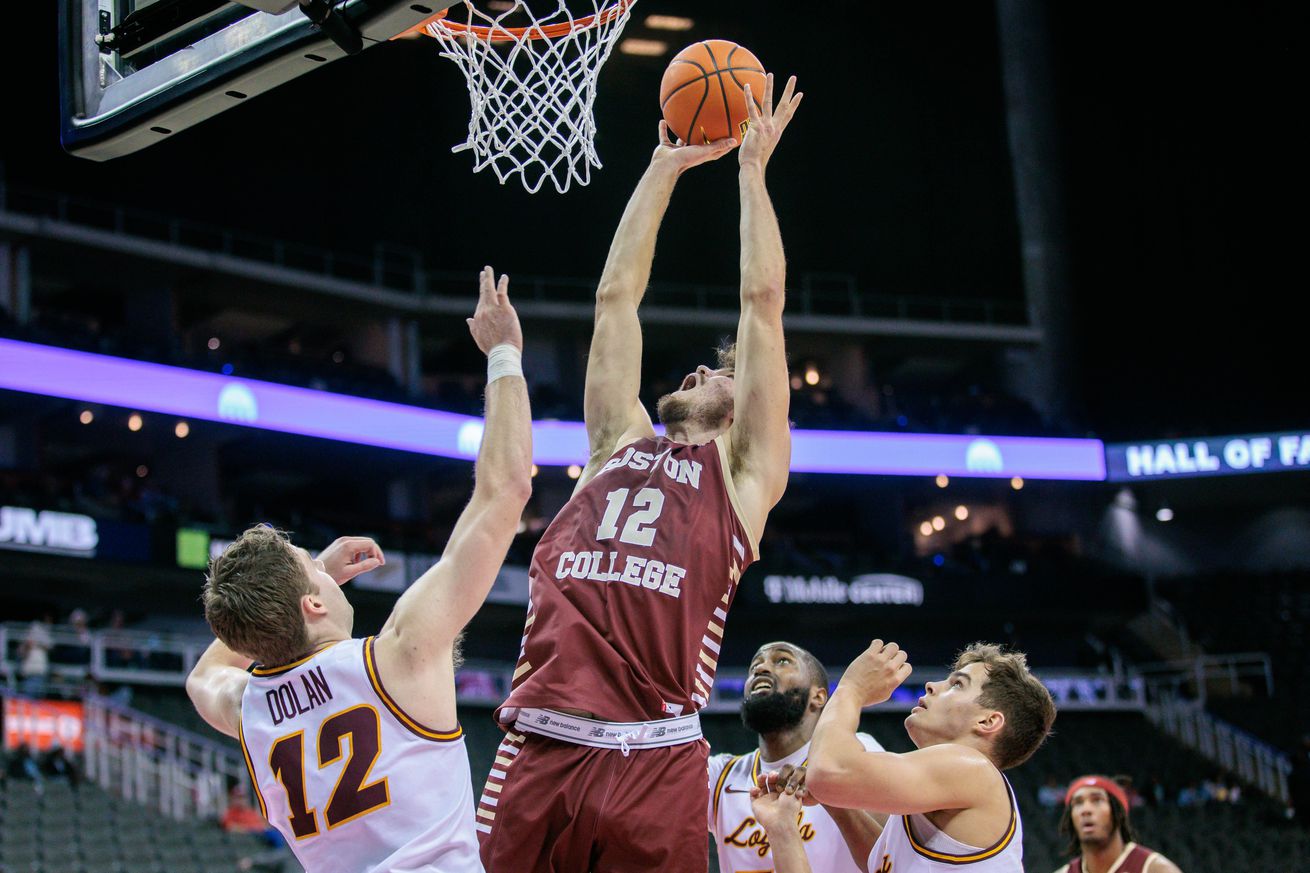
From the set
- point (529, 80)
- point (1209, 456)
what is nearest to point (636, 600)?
point (529, 80)

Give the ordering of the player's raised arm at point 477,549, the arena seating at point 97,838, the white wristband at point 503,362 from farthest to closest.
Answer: the arena seating at point 97,838 < the white wristband at point 503,362 < the player's raised arm at point 477,549

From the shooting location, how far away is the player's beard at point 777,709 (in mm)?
4590

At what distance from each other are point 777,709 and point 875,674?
41.6 inches

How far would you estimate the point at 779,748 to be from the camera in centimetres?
463

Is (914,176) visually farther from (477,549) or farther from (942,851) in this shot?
(477,549)

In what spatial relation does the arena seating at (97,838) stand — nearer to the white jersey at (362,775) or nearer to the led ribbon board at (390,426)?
the led ribbon board at (390,426)

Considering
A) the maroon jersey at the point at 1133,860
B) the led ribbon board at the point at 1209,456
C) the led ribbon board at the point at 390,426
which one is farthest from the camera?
the led ribbon board at the point at 1209,456

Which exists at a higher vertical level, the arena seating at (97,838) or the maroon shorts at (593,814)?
the maroon shorts at (593,814)

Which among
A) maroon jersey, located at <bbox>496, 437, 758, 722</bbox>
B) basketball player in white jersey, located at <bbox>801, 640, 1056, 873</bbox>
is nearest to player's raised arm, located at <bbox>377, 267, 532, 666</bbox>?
maroon jersey, located at <bbox>496, 437, 758, 722</bbox>

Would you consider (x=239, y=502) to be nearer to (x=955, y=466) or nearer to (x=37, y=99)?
(x=37, y=99)

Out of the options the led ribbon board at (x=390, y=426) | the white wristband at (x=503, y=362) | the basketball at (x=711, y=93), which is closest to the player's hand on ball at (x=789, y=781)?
the white wristband at (x=503, y=362)

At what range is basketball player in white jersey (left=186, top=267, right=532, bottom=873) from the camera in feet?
9.74

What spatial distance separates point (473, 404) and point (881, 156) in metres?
10.3

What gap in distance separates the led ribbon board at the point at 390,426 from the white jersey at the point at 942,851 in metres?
18.0
